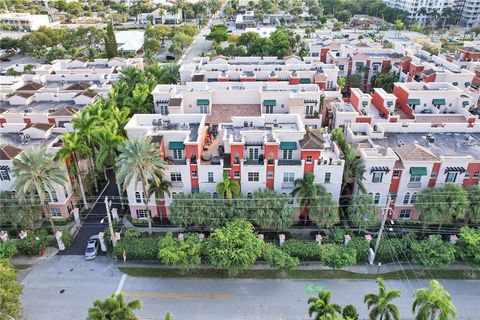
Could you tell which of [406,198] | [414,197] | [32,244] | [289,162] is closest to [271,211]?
[289,162]

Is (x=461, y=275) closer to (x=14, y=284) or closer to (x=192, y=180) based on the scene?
(x=192, y=180)

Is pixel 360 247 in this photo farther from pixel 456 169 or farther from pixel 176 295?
pixel 176 295

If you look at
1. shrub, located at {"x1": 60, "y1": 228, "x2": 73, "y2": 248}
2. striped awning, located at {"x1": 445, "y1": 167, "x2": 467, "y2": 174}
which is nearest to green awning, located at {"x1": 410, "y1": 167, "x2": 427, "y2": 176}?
striped awning, located at {"x1": 445, "y1": 167, "x2": 467, "y2": 174}

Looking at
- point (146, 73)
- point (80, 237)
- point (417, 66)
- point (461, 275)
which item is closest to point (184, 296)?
point (80, 237)

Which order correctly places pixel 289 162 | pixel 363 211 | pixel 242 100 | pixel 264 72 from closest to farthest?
1. pixel 363 211
2. pixel 289 162
3. pixel 242 100
4. pixel 264 72

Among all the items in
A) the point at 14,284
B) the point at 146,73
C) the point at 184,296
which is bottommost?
the point at 184,296

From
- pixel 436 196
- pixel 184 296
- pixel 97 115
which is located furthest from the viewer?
pixel 97 115
